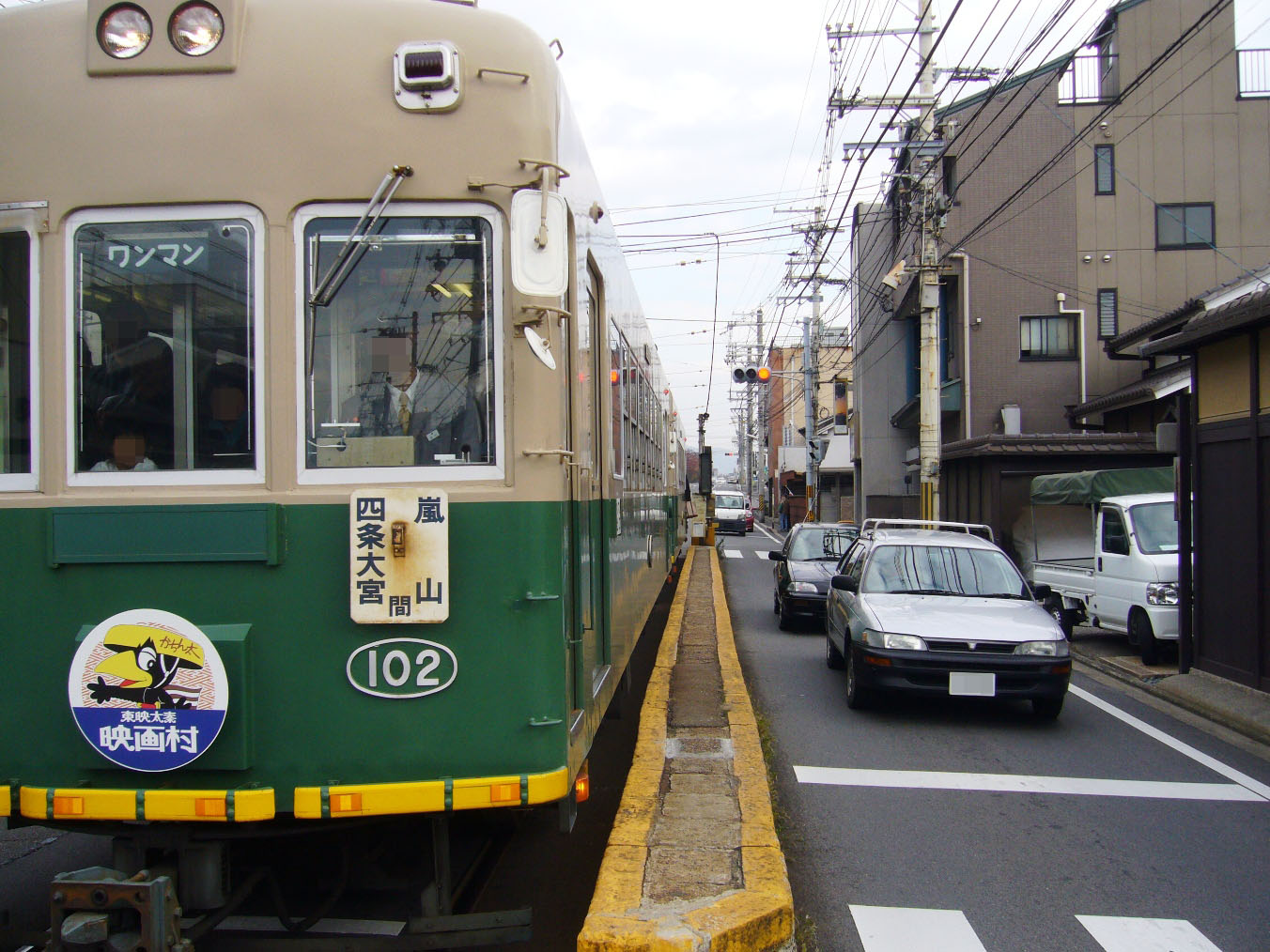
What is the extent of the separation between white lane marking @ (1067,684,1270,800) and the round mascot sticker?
6349 millimetres

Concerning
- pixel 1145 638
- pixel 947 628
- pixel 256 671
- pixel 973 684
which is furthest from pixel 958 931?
pixel 1145 638

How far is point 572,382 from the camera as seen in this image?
12.8ft

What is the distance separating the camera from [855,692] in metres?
8.65

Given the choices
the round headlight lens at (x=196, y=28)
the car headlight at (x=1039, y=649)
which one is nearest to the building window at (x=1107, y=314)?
the car headlight at (x=1039, y=649)

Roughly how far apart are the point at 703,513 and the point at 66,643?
93.2 ft

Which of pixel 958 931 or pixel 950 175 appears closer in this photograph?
pixel 958 931

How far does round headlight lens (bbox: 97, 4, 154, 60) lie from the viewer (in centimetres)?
336

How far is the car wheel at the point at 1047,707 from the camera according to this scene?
8156 mm

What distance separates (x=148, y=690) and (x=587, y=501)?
1.86 m

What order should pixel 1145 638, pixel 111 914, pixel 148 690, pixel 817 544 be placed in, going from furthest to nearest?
pixel 817 544
pixel 1145 638
pixel 148 690
pixel 111 914

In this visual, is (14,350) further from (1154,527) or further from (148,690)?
(1154,527)

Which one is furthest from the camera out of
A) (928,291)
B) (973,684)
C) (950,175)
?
(950,175)

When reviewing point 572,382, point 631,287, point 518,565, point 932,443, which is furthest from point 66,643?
point 932,443

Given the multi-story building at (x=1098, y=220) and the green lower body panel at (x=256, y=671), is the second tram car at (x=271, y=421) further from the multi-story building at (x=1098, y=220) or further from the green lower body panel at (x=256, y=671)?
the multi-story building at (x=1098, y=220)
